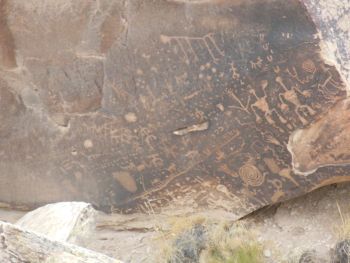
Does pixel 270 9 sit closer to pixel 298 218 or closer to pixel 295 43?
pixel 295 43

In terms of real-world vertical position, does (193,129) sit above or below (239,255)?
above

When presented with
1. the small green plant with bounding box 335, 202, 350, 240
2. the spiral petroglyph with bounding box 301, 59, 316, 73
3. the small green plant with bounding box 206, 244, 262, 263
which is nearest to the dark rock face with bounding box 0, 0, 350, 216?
the spiral petroglyph with bounding box 301, 59, 316, 73

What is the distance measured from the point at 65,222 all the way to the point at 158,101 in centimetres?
111

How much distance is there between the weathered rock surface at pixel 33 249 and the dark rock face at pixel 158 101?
1.65 metres

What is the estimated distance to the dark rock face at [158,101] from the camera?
12.8 ft

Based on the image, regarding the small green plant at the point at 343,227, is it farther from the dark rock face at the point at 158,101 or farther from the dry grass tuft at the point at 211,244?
the dry grass tuft at the point at 211,244

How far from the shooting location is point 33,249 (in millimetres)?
2455

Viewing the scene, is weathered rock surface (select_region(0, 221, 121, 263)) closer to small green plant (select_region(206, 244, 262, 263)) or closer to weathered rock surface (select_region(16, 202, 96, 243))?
weathered rock surface (select_region(16, 202, 96, 243))

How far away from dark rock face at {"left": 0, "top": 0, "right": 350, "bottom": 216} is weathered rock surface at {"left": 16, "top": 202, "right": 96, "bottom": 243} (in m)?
0.86

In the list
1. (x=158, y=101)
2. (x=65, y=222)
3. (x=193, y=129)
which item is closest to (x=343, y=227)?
(x=193, y=129)

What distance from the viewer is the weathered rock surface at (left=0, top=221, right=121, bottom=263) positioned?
2.40m

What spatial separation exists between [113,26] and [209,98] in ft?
2.37

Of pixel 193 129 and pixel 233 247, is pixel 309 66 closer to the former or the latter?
pixel 193 129

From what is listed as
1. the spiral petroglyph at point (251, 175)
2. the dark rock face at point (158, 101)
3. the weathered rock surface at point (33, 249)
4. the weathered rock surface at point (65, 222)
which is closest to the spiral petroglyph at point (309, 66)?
the dark rock face at point (158, 101)
